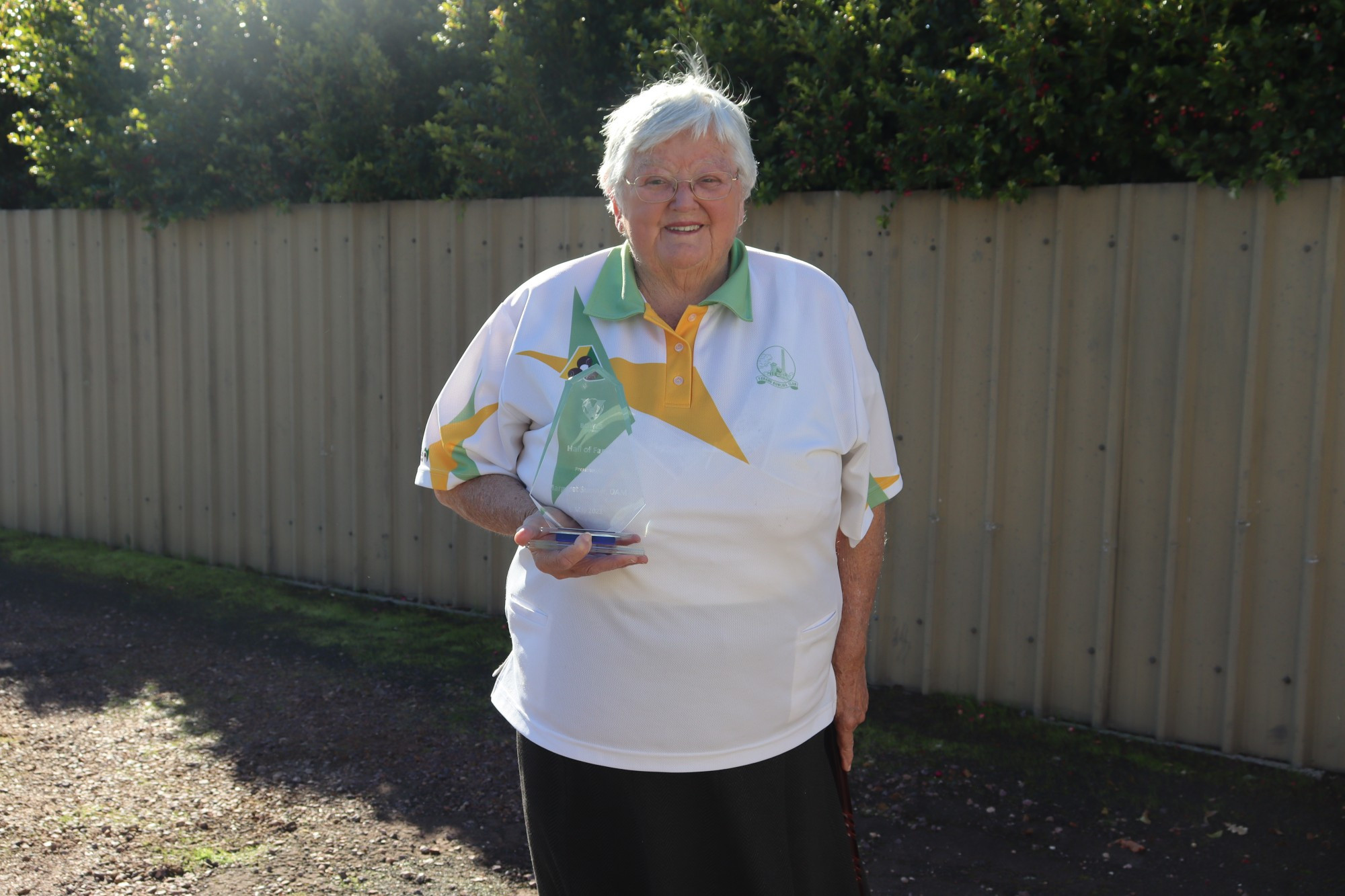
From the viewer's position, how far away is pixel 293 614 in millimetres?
6355

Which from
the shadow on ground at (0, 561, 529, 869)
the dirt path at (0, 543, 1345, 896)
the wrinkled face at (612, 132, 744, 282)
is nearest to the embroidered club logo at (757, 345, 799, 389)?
the wrinkled face at (612, 132, 744, 282)

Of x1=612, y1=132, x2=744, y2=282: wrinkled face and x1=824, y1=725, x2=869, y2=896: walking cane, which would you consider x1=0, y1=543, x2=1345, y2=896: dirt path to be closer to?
x1=824, y1=725, x2=869, y2=896: walking cane

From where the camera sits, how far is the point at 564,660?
226cm

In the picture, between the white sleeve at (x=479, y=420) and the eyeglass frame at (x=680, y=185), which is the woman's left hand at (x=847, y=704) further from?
the eyeglass frame at (x=680, y=185)

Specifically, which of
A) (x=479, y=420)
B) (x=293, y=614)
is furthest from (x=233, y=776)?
(x=479, y=420)

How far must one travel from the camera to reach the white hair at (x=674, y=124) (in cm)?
233

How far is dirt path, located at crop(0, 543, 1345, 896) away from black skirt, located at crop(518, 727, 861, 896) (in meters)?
1.36

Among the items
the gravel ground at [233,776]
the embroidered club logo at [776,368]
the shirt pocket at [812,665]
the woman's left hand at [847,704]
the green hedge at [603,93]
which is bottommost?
the gravel ground at [233,776]

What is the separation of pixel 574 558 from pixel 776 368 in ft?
1.72

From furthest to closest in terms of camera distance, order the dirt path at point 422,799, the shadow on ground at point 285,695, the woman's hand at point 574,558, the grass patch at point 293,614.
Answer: the grass patch at point 293,614 < the shadow on ground at point 285,695 < the dirt path at point 422,799 < the woman's hand at point 574,558

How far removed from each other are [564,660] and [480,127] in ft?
13.8

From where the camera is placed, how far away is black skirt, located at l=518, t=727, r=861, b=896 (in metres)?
2.25

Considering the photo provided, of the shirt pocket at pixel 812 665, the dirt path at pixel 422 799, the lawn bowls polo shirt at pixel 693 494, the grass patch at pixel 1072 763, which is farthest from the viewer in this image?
the grass patch at pixel 1072 763

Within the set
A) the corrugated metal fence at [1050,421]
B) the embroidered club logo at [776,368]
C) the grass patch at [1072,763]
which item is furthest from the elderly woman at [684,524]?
the corrugated metal fence at [1050,421]
